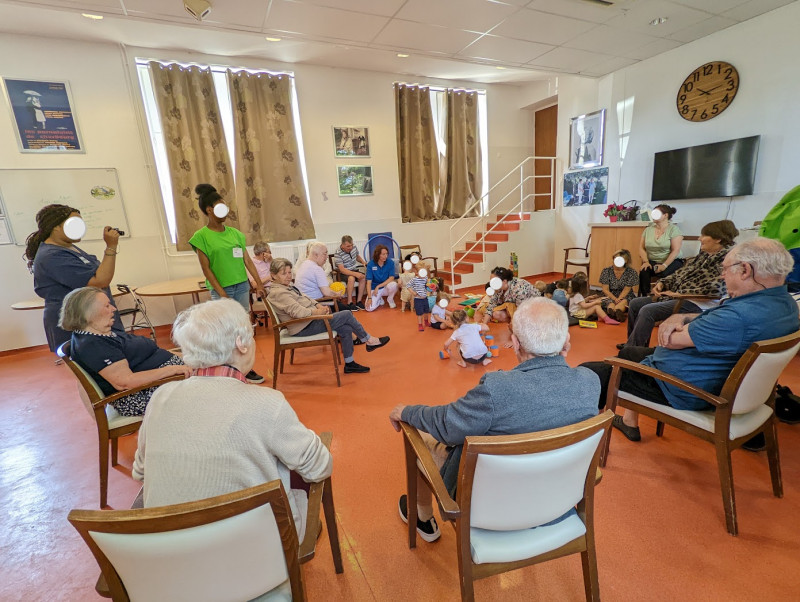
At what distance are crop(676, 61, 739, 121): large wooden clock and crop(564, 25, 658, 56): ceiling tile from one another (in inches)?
28.9

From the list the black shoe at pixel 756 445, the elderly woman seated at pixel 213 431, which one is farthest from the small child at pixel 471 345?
the elderly woman seated at pixel 213 431

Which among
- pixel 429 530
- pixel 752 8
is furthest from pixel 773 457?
pixel 752 8

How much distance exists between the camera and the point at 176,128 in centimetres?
480

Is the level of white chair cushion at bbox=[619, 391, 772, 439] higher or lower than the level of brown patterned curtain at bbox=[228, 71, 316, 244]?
lower

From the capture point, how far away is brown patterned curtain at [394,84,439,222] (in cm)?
616

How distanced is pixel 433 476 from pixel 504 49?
194 inches

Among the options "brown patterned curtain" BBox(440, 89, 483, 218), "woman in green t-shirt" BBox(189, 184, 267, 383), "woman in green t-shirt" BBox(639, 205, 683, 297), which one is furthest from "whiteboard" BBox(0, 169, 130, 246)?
"woman in green t-shirt" BBox(639, 205, 683, 297)

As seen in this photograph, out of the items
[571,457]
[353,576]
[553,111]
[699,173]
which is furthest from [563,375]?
[553,111]

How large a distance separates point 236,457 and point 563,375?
0.90 m

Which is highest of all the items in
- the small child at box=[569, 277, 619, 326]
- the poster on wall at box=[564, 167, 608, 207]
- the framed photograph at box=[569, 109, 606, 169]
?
the framed photograph at box=[569, 109, 606, 169]

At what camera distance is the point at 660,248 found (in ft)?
14.4

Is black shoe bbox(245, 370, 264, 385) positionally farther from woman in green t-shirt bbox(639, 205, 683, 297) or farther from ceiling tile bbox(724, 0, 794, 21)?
ceiling tile bbox(724, 0, 794, 21)

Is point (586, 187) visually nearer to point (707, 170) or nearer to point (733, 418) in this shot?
point (707, 170)

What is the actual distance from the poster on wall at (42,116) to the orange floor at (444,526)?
3.34 metres
